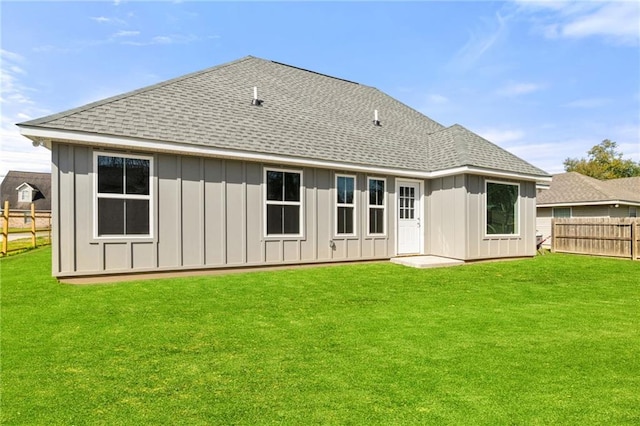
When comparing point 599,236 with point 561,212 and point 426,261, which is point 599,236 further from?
point 426,261

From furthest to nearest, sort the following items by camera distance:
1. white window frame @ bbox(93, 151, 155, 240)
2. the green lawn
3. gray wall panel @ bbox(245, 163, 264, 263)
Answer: gray wall panel @ bbox(245, 163, 264, 263) < white window frame @ bbox(93, 151, 155, 240) < the green lawn

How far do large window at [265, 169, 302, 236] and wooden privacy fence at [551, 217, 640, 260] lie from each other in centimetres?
1167

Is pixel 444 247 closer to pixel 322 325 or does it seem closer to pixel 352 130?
pixel 352 130

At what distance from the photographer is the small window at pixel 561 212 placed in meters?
18.8

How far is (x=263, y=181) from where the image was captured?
8555mm

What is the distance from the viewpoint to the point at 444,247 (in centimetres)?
1056

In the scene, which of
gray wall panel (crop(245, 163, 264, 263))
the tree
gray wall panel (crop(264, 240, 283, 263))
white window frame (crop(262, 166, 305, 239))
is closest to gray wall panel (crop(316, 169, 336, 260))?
white window frame (crop(262, 166, 305, 239))

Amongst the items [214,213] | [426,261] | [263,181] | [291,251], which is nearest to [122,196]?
[214,213]

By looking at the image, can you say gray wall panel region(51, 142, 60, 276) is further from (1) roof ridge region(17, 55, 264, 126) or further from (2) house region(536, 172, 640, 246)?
(2) house region(536, 172, 640, 246)

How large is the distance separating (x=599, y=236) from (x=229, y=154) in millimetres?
13705

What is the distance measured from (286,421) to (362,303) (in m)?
3.47

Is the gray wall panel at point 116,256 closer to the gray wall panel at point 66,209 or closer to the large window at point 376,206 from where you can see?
the gray wall panel at point 66,209

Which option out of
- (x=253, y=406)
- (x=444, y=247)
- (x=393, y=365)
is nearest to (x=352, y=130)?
(x=444, y=247)

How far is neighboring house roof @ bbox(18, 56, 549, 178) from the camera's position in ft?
24.0
